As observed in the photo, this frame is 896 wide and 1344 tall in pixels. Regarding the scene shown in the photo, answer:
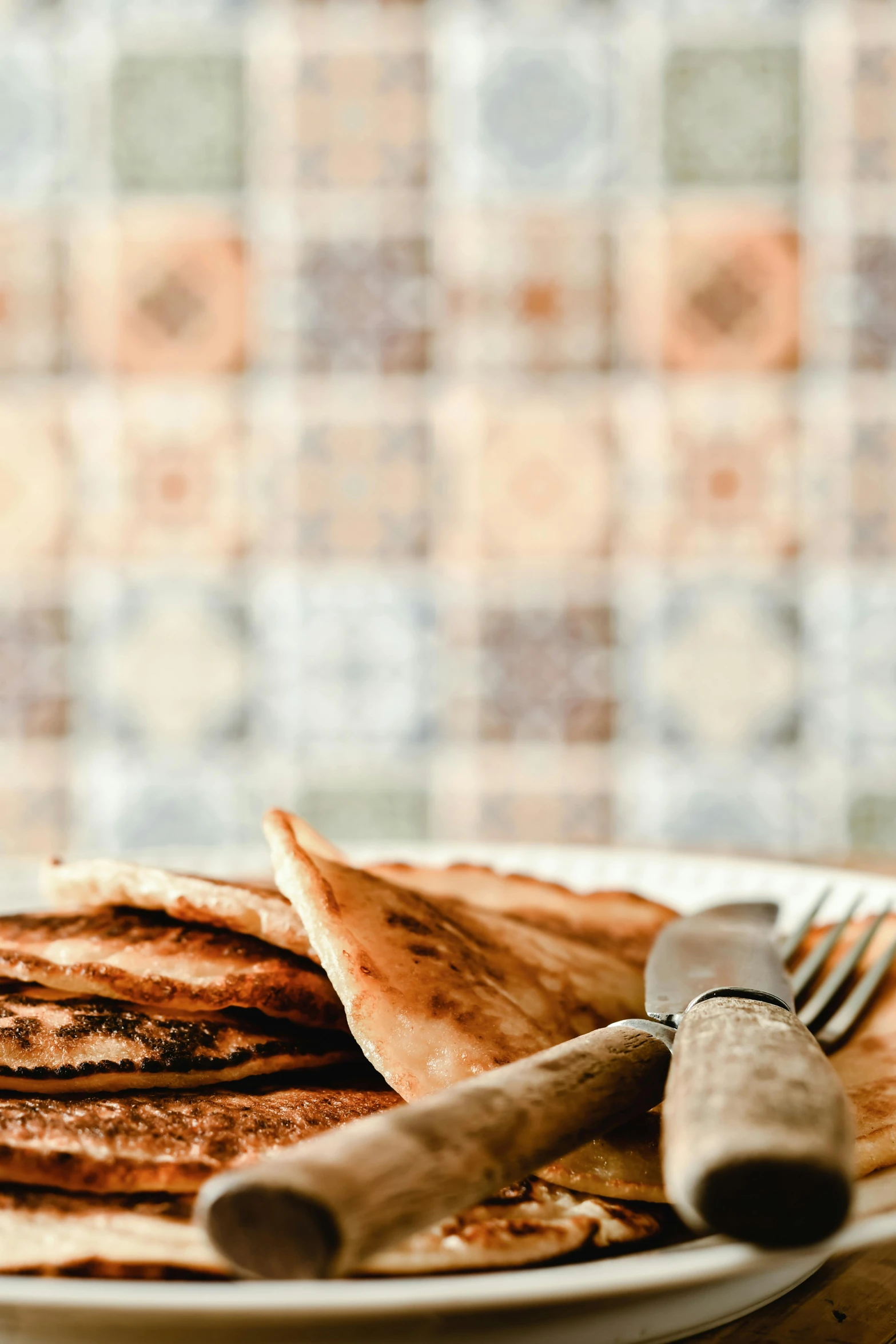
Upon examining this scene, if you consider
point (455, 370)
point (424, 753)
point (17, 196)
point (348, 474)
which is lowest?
point (424, 753)

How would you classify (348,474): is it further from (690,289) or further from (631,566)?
(690,289)

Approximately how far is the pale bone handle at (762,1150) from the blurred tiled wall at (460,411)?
8.81 feet

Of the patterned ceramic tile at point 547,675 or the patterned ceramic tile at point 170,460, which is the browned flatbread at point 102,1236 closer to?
the patterned ceramic tile at point 547,675

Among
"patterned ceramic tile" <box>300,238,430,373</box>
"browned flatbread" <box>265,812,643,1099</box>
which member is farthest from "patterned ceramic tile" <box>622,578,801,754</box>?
"browned flatbread" <box>265,812,643,1099</box>

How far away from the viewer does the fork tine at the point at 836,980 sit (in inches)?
31.6

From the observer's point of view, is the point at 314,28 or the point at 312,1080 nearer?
the point at 312,1080

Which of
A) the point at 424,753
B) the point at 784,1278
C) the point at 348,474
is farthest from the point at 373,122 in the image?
the point at 784,1278

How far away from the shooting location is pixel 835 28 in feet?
9.92

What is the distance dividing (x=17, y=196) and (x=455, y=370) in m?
1.29

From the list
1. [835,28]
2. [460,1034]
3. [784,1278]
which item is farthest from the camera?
[835,28]

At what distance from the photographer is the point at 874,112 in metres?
3.04

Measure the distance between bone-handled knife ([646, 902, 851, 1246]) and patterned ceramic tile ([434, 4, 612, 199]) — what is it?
9.67 feet

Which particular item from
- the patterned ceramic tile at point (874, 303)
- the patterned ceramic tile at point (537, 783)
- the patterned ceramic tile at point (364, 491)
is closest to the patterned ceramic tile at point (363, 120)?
the patterned ceramic tile at point (364, 491)

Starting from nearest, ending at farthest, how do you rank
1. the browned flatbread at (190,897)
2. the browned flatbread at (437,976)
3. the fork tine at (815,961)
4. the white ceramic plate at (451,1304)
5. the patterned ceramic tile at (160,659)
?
1. the white ceramic plate at (451,1304)
2. the browned flatbread at (437,976)
3. the browned flatbread at (190,897)
4. the fork tine at (815,961)
5. the patterned ceramic tile at (160,659)
